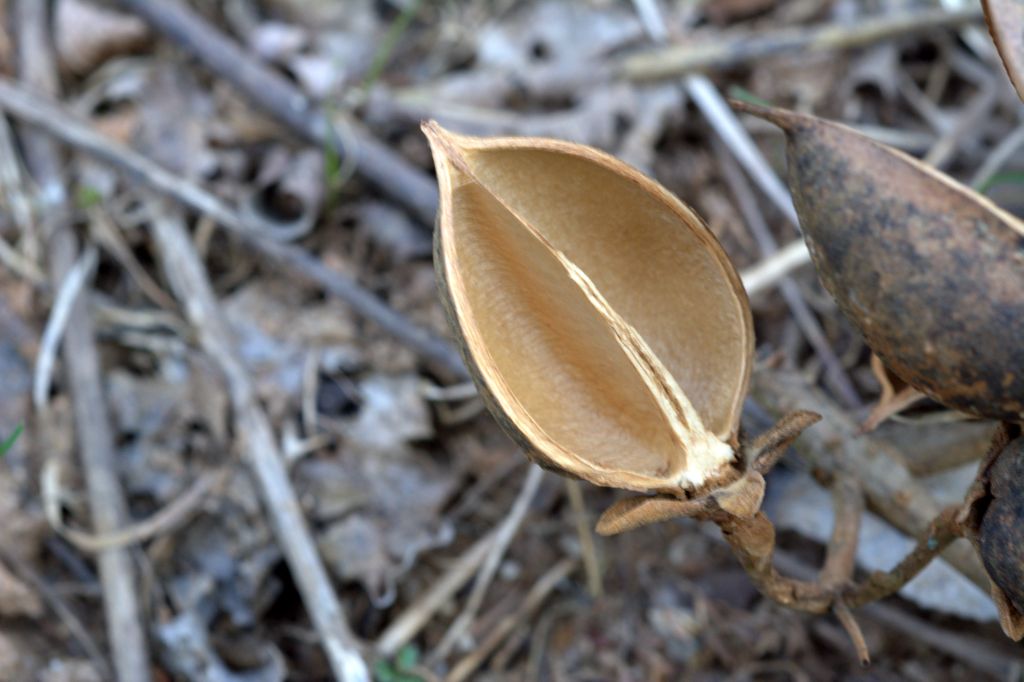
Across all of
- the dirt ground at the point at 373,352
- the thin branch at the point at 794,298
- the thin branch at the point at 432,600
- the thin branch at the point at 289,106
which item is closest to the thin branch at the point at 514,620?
the dirt ground at the point at 373,352

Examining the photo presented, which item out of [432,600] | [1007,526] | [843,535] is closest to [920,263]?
[1007,526]

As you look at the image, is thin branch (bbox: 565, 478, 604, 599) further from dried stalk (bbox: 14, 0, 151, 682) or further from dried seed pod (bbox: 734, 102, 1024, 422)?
dried seed pod (bbox: 734, 102, 1024, 422)

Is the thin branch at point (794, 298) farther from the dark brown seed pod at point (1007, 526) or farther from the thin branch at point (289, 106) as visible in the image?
the dark brown seed pod at point (1007, 526)

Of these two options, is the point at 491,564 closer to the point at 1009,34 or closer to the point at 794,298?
the point at 794,298

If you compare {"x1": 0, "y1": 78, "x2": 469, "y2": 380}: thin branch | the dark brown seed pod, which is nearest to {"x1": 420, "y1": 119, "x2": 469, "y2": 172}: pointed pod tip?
the dark brown seed pod

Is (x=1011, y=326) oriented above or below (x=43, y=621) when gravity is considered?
above

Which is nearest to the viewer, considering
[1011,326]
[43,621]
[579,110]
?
[1011,326]

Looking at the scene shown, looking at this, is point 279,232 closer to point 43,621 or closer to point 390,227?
point 390,227

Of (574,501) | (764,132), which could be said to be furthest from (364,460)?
(764,132)
